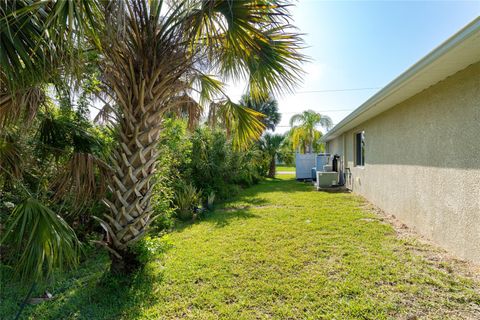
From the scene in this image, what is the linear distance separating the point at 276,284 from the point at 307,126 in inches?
738

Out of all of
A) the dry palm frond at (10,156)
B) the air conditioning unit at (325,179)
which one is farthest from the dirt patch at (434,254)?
the dry palm frond at (10,156)

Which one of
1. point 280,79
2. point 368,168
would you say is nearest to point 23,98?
point 280,79

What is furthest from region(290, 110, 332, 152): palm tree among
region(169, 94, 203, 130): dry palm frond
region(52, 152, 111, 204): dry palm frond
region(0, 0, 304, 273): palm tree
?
region(52, 152, 111, 204): dry palm frond

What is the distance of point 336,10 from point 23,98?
262 inches

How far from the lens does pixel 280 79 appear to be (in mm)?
3455

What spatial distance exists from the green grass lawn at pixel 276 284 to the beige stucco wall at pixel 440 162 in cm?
60

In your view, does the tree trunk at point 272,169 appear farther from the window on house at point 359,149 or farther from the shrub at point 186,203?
the shrub at point 186,203

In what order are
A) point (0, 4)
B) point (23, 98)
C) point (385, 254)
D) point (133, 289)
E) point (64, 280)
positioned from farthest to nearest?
point (385, 254), point (64, 280), point (133, 289), point (23, 98), point (0, 4)

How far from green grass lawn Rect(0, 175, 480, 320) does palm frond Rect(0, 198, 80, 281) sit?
1.14m

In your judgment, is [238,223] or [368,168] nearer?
[238,223]

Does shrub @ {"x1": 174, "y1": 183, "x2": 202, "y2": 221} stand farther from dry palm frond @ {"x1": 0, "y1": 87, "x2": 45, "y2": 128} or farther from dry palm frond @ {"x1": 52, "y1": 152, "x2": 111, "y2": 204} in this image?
dry palm frond @ {"x1": 0, "y1": 87, "x2": 45, "y2": 128}

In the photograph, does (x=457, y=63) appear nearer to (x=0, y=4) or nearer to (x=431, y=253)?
(x=431, y=253)

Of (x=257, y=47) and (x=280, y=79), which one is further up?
(x=257, y=47)

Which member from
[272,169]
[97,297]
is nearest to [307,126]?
[272,169]
